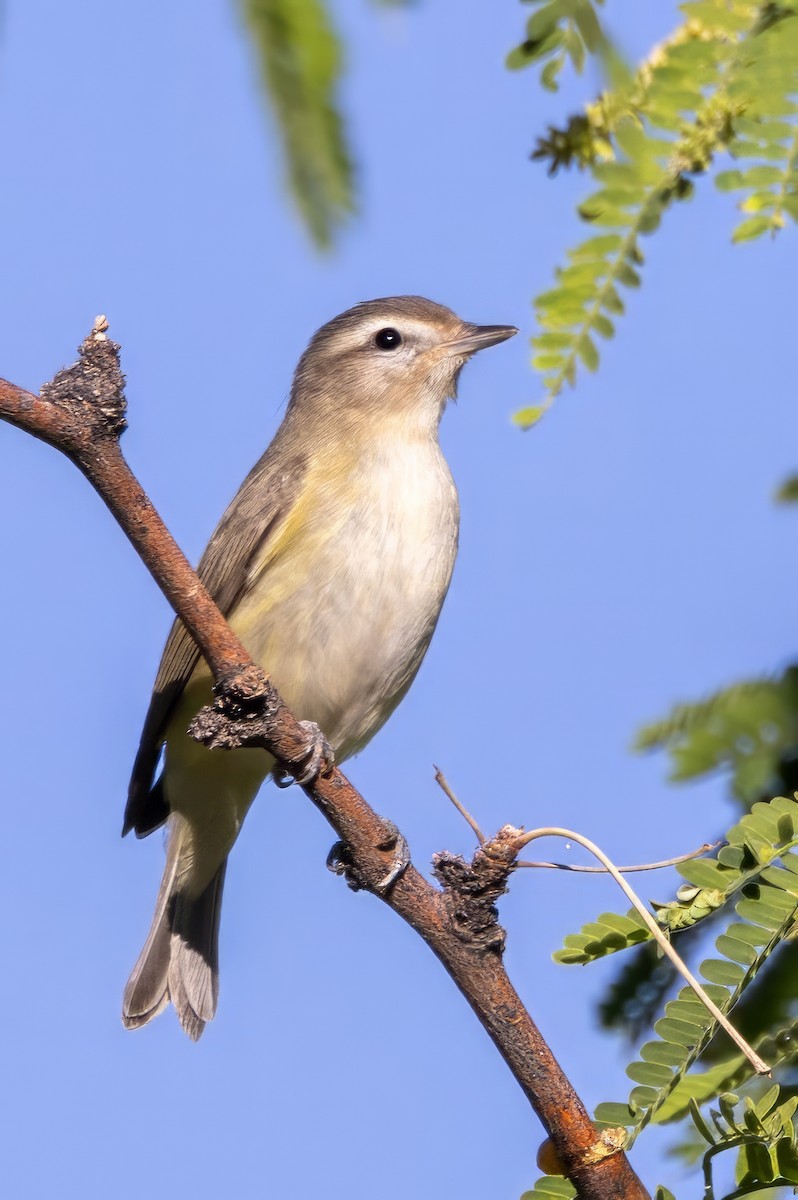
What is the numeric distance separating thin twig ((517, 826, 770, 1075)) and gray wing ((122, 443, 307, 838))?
264cm

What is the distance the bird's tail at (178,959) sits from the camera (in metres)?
6.34

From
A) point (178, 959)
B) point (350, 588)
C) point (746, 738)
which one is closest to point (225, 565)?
point (350, 588)

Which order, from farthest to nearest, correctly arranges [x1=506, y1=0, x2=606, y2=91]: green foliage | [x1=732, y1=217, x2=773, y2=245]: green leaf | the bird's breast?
the bird's breast
[x1=732, y1=217, x2=773, y2=245]: green leaf
[x1=506, y1=0, x2=606, y2=91]: green foliage

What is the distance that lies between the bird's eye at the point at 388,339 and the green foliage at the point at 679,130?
4.03m

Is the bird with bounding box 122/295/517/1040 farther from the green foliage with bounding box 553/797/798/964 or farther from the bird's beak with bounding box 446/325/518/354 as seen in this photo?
the green foliage with bounding box 553/797/798/964

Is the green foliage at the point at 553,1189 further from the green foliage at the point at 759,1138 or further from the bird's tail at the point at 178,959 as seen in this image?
the bird's tail at the point at 178,959

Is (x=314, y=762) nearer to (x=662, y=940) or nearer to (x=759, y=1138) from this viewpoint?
(x=662, y=940)

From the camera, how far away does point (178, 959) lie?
6.49 m

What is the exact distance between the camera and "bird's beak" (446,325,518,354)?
21.4 feet

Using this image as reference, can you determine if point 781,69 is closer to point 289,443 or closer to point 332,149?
point 332,149

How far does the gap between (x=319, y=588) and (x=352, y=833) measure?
1800 millimetres

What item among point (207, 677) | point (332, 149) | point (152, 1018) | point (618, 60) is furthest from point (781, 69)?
point (152, 1018)

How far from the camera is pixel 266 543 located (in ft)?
18.2

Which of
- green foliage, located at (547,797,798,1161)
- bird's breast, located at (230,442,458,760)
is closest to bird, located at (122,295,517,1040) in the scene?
bird's breast, located at (230,442,458,760)
